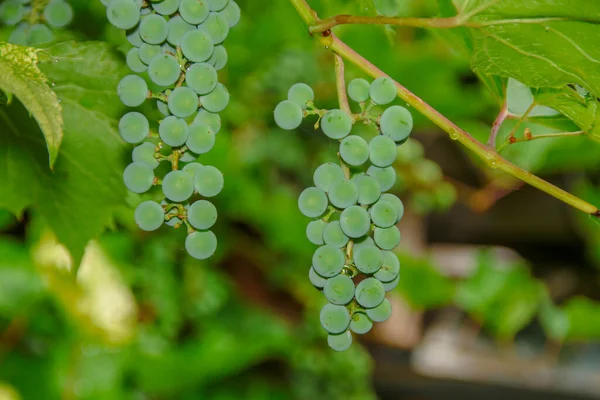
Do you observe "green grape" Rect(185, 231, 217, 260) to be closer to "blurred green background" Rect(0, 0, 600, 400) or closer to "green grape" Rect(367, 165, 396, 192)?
"green grape" Rect(367, 165, 396, 192)

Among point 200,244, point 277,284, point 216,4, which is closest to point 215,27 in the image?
point 216,4

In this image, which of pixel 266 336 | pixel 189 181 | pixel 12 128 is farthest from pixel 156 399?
pixel 189 181

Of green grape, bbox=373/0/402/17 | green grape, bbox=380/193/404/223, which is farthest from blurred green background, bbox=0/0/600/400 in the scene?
green grape, bbox=380/193/404/223

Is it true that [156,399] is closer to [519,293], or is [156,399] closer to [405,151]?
[405,151]

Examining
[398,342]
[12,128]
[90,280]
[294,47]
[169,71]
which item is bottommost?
[90,280]

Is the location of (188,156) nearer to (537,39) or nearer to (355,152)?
(355,152)

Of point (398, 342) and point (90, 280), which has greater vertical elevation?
point (398, 342)
